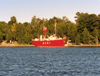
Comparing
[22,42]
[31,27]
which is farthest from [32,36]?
[31,27]

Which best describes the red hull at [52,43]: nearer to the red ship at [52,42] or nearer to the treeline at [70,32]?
the red ship at [52,42]

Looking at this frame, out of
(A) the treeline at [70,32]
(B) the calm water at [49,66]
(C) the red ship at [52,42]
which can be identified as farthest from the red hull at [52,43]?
(B) the calm water at [49,66]

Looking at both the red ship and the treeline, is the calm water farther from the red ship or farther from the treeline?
the treeline

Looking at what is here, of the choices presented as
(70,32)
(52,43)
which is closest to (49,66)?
(52,43)

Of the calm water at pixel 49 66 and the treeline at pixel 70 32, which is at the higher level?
the treeline at pixel 70 32

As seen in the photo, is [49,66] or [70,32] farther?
[70,32]

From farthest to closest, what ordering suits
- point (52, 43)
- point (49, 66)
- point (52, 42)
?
point (52, 43)
point (52, 42)
point (49, 66)

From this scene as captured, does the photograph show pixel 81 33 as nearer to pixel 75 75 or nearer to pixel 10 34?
pixel 10 34

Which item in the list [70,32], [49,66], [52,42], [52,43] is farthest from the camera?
[70,32]

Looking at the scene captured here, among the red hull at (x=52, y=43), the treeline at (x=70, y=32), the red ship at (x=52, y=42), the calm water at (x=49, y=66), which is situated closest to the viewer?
the calm water at (x=49, y=66)

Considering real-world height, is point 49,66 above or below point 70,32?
below

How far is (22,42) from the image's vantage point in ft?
475

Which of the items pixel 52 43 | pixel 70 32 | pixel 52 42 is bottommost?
pixel 52 43

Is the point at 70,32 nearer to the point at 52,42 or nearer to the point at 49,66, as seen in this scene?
the point at 52,42
